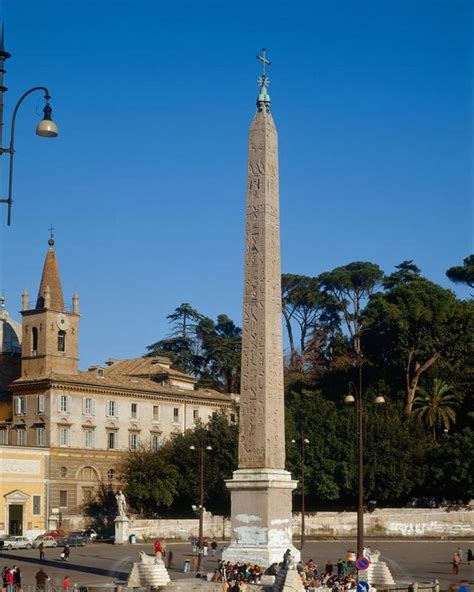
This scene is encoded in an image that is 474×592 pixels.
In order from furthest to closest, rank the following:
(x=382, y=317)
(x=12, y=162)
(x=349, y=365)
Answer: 1. (x=349, y=365)
2. (x=382, y=317)
3. (x=12, y=162)

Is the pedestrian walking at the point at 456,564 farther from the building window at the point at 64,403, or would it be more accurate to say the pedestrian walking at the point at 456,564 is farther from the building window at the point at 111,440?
the building window at the point at 111,440

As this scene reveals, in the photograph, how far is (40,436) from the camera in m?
64.6

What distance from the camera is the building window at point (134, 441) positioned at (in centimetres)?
6900

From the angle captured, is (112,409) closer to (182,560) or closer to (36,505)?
(36,505)

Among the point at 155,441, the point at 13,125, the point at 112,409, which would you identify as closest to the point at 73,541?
the point at 112,409

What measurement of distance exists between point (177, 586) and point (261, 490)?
10.1ft

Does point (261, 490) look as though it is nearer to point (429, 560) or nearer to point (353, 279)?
point (429, 560)

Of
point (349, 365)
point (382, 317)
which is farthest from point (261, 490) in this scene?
point (349, 365)

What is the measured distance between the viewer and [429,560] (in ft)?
139

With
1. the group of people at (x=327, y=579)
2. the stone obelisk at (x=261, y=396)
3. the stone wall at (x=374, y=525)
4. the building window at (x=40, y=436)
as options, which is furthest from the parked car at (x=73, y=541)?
the stone obelisk at (x=261, y=396)

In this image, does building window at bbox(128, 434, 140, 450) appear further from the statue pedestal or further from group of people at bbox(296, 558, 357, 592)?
group of people at bbox(296, 558, 357, 592)

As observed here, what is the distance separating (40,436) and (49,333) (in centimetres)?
614

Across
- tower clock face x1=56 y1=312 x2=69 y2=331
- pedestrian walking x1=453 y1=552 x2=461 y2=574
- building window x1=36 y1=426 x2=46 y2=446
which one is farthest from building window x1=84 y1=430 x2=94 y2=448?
pedestrian walking x1=453 y1=552 x2=461 y2=574

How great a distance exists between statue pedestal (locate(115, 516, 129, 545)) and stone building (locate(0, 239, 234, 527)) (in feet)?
29.2
